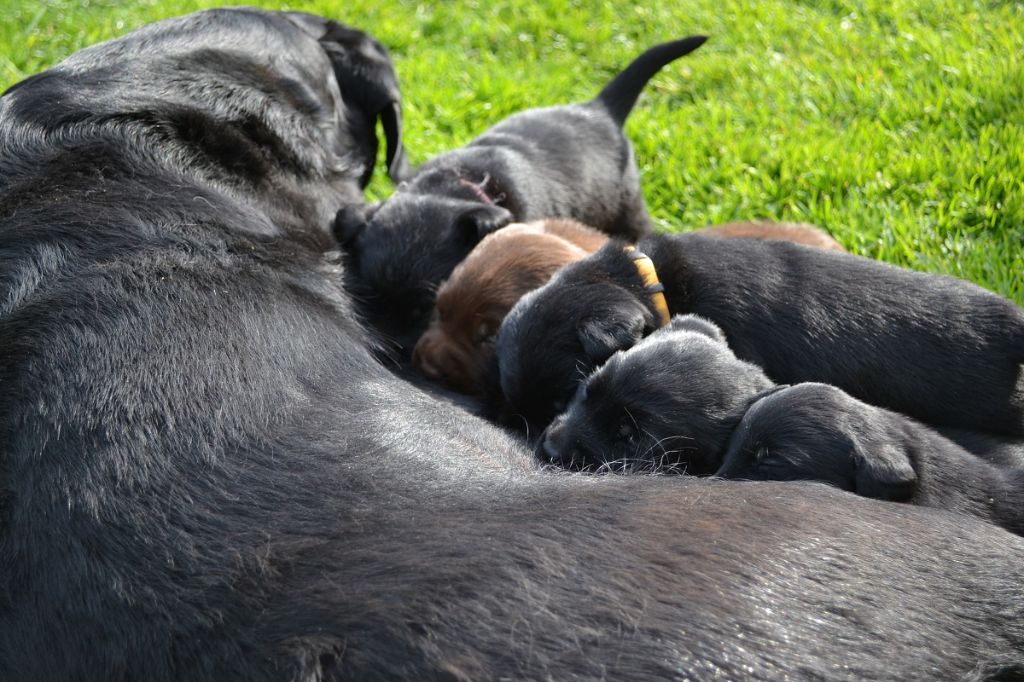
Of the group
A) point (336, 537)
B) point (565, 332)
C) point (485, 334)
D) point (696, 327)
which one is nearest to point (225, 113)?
point (485, 334)

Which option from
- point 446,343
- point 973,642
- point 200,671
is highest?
point 973,642

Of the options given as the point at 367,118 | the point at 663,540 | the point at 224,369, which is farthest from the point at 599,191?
the point at 663,540

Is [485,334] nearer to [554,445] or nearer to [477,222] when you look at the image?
[477,222]

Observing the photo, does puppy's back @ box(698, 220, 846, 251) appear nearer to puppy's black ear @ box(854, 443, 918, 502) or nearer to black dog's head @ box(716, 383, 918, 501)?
black dog's head @ box(716, 383, 918, 501)

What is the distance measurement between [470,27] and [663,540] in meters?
5.29

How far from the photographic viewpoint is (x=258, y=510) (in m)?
2.14

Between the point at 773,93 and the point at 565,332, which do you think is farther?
the point at 773,93

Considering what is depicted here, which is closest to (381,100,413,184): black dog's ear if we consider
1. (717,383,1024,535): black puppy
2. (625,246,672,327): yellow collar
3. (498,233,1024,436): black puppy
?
(498,233,1024,436): black puppy

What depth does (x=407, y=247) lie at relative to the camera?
3.92 m

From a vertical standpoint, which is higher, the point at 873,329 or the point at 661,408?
the point at 873,329

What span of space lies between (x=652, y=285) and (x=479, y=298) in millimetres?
663

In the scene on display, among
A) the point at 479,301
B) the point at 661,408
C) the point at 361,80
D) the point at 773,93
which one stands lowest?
the point at 479,301

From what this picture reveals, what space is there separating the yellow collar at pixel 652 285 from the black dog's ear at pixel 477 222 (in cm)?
68

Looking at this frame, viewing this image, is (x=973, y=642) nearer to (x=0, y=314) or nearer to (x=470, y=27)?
(x=0, y=314)
